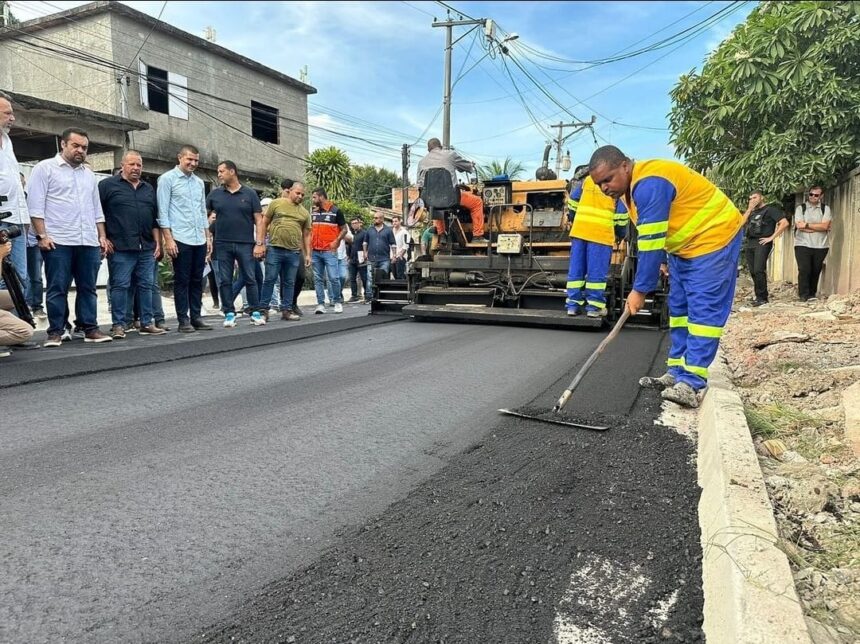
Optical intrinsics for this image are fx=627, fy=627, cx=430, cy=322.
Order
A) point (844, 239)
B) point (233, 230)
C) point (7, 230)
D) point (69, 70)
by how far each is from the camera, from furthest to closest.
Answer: point (69, 70)
point (844, 239)
point (233, 230)
point (7, 230)

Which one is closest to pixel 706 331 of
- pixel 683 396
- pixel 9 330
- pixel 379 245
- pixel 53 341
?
pixel 683 396

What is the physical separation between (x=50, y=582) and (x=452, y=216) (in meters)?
7.16

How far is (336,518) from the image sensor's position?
2.17 metres

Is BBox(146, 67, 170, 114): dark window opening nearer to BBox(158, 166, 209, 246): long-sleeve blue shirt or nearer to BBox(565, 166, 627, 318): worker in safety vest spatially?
BBox(158, 166, 209, 246): long-sleeve blue shirt

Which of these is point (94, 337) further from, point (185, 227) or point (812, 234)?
point (812, 234)

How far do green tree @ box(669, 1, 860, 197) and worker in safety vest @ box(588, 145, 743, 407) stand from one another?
5.14 meters

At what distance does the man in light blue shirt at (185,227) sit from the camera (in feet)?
20.9

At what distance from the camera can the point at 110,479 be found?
2.45 metres

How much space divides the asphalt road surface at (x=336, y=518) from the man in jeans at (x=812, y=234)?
595 cm

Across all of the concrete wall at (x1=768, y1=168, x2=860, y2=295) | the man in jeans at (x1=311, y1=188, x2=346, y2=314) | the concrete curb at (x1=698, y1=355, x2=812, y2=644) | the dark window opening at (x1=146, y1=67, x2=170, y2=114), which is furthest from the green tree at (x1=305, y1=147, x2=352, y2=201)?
the concrete curb at (x1=698, y1=355, x2=812, y2=644)

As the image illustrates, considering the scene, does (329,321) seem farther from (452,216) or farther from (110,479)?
(110,479)

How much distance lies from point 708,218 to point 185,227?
5.08 meters

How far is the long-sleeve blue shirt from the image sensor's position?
6344 mm

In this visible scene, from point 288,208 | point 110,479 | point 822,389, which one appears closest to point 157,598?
point 110,479
